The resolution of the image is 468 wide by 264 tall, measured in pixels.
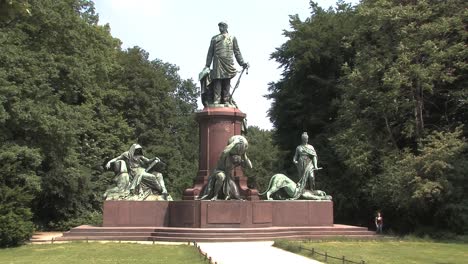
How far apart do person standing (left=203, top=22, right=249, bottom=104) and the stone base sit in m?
5.00

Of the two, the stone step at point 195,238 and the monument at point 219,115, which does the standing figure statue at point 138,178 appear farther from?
the stone step at point 195,238

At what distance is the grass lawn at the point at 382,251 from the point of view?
13945 millimetres

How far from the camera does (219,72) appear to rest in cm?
2341

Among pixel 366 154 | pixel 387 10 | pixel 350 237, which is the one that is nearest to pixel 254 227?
pixel 350 237

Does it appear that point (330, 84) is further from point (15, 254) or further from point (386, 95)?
point (15, 254)

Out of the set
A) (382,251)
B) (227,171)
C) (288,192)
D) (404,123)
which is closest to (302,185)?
(288,192)

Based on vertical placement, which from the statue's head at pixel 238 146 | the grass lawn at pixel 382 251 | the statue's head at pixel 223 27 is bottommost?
the grass lawn at pixel 382 251

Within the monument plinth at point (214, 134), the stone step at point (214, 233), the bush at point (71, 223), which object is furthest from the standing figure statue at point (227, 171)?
the bush at point (71, 223)

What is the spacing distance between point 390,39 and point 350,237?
13599 mm

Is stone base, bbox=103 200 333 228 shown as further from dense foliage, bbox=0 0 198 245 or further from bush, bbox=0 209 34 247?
dense foliage, bbox=0 0 198 245

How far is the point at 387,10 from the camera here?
2823 cm

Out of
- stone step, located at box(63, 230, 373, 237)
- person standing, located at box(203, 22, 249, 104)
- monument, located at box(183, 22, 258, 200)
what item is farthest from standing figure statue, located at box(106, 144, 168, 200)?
person standing, located at box(203, 22, 249, 104)

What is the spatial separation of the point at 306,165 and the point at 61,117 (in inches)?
512

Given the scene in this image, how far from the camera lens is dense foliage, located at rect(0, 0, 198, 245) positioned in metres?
25.5
